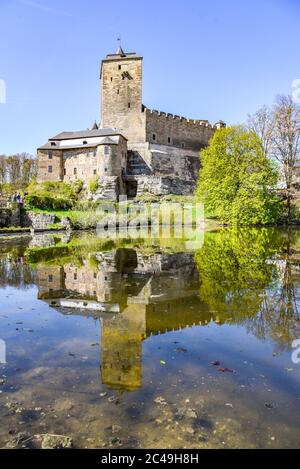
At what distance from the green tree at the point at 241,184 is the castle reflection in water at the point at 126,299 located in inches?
774

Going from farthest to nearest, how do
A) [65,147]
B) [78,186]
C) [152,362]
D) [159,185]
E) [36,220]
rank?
[65,147] < [159,185] < [78,186] < [36,220] < [152,362]

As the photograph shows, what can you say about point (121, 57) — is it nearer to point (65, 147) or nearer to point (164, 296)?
point (65, 147)

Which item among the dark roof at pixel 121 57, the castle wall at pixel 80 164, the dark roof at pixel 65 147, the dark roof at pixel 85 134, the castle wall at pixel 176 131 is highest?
the dark roof at pixel 121 57

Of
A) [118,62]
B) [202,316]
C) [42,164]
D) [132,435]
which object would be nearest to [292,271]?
[202,316]

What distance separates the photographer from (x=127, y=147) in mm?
51406

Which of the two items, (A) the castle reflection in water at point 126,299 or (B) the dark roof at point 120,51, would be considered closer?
(A) the castle reflection in water at point 126,299

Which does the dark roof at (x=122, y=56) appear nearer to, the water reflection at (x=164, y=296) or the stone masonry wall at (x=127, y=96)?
the stone masonry wall at (x=127, y=96)

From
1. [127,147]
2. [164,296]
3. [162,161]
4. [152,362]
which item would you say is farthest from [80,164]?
[152,362]

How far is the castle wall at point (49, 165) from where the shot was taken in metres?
47.6

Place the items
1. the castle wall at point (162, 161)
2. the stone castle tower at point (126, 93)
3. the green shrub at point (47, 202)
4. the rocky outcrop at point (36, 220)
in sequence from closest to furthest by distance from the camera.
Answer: the rocky outcrop at point (36, 220) → the green shrub at point (47, 202) → the castle wall at point (162, 161) → the stone castle tower at point (126, 93)

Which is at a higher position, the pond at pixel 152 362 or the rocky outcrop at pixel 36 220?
the rocky outcrop at pixel 36 220

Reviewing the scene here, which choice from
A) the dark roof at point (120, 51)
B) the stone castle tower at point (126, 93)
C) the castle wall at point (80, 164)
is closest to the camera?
the castle wall at point (80, 164)

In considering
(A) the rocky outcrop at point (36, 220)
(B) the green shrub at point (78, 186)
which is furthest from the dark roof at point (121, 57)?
(A) the rocky outcrop at point (36, 220)

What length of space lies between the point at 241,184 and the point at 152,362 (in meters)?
27.8
